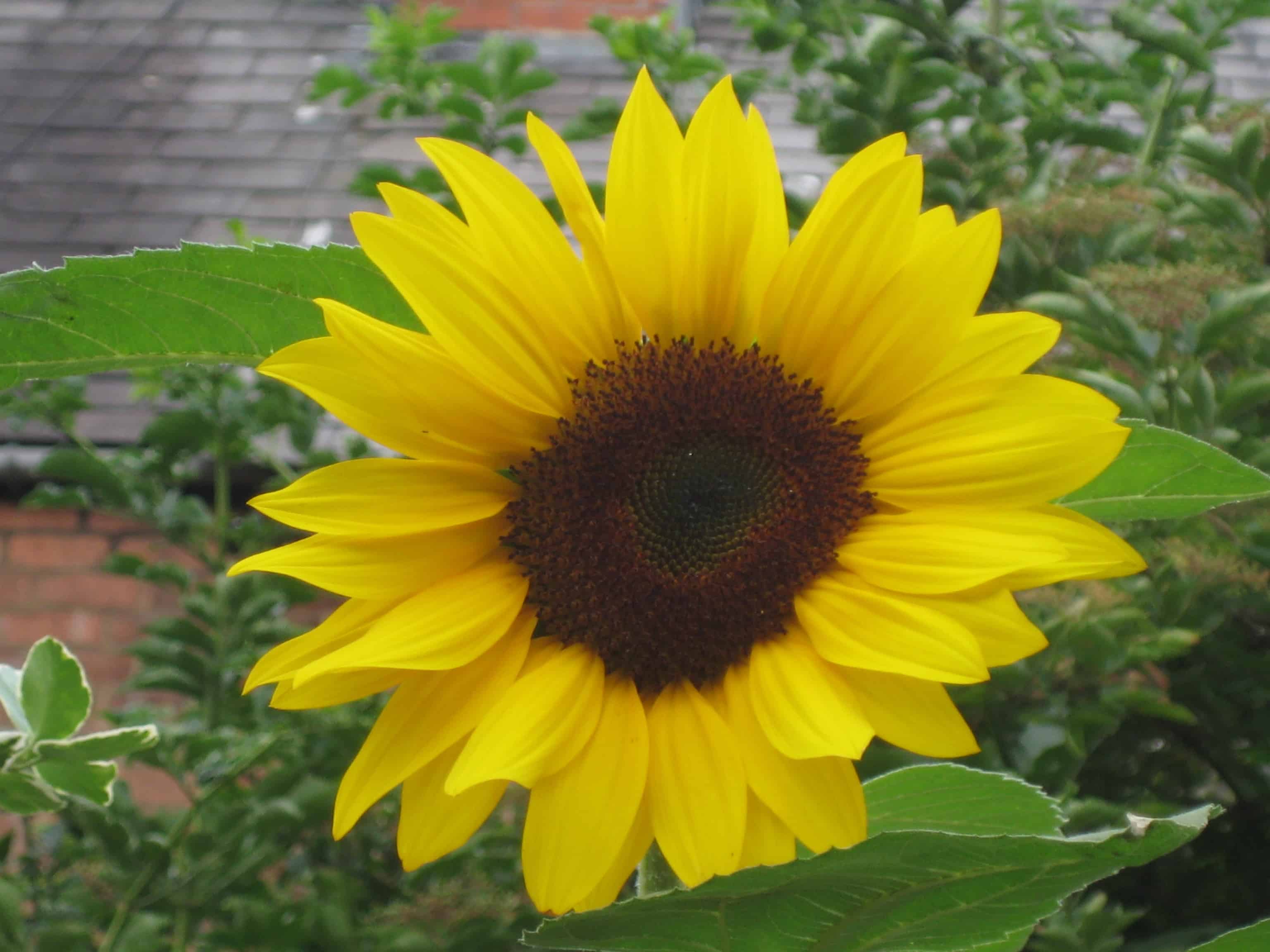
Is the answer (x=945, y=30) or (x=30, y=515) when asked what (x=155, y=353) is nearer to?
(x=945, y=30)

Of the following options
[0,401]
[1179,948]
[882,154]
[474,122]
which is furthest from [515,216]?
[474,122]

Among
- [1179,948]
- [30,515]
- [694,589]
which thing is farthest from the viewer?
[30,515]

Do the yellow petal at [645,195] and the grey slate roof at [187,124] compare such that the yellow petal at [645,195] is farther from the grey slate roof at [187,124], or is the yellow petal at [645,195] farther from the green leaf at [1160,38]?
the grey slate roof at [187,124]

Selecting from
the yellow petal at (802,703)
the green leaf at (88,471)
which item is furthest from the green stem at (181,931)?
the yellow petal at (802,703)

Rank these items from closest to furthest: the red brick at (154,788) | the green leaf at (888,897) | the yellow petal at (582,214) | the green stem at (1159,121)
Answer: the green leaf at (888,897), the yellow petal at (582,214), the green stem at (1159,121), the red brick at (154,788)

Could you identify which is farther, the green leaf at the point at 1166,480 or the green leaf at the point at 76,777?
the green leaf at the point at 76,777

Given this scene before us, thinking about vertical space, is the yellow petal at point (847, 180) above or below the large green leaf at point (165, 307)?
above

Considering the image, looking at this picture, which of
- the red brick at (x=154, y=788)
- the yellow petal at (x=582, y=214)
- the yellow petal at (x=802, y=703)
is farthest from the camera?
the red brick at (x=154, y=788)
